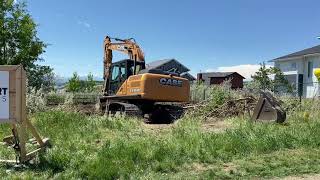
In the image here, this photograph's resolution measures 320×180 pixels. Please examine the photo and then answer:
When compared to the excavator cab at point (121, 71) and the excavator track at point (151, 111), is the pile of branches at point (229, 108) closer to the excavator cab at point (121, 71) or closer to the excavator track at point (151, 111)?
the excavator track at point (151, 111)

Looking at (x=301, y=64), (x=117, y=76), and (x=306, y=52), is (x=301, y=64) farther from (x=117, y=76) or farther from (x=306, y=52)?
(x=117, y=76)

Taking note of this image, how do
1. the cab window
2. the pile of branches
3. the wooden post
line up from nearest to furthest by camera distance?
the wooden post < the pile of branches < the cab window

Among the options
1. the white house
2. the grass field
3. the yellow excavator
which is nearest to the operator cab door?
the yellow excavator

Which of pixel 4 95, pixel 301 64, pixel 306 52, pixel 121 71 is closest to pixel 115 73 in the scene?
pixel 121 71

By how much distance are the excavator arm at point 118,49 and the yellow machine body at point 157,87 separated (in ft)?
8.69

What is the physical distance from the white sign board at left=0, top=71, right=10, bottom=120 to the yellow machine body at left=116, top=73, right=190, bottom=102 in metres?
9.94

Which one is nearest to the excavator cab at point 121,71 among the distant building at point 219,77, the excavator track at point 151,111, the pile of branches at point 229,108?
the excavator track at point 151,111

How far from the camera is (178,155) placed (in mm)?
8883

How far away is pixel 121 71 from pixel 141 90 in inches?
124

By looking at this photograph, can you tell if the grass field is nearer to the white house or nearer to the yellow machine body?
the yellow machine body

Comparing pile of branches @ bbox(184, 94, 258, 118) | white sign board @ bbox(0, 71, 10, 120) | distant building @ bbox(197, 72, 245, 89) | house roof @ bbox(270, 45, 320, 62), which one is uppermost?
house roof @ bbox(270, 45, 320, 62)

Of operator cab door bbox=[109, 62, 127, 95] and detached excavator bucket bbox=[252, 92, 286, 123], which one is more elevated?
operator cab door bbox=[109, 62, 127, 95]

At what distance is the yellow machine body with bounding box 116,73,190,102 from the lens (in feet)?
60.0

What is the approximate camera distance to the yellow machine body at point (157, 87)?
1828 centimetres
